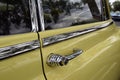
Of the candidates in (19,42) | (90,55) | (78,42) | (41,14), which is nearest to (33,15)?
(41,14)

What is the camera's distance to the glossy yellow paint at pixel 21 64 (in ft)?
4.66

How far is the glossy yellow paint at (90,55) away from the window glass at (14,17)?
0.12 meters

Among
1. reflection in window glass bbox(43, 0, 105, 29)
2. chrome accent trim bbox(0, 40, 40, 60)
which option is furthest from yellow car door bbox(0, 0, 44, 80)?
reflection in window glass bbox(43, 0, 105, 29)

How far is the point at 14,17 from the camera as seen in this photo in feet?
5.21

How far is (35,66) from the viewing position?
5.25 ft

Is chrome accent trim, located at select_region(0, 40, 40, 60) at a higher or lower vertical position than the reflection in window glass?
lower

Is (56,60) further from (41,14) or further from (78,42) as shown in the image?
(78,42)

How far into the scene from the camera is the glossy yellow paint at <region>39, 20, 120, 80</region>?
5.88ft

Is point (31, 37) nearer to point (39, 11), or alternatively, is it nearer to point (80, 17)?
point (39, 11)

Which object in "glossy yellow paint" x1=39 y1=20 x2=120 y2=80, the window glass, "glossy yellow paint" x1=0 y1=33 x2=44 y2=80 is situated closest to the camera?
"glossy yellow paint" x1=0 y1=33 x2=44 y2=80

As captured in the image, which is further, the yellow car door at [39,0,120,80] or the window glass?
the yellow car door at [39,0,120,80]

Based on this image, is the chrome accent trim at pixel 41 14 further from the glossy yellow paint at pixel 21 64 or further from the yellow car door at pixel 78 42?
the glossy yellow paint at pixel 21 64

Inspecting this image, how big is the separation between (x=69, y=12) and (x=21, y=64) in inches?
32.6

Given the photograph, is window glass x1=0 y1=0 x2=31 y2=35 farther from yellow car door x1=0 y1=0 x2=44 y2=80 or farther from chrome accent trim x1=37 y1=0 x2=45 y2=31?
chrome accent trim x1=37 y1=0 x2=45 y2=31
